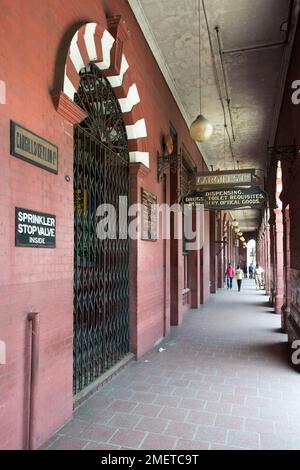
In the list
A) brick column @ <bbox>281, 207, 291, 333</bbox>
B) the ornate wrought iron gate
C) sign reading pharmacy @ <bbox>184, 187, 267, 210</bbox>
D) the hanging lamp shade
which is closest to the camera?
the ornate wrought iron gate

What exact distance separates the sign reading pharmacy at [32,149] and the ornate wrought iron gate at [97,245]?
814 mm

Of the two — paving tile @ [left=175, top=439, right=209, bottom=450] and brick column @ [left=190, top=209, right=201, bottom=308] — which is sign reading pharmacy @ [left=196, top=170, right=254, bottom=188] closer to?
brick column @ [left=190, top=209, right=201, bottom=308]

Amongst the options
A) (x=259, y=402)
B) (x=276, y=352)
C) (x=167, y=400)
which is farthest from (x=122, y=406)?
(x=276, y=352)

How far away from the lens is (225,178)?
313 inches

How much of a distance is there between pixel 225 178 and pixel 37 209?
561 centimetres

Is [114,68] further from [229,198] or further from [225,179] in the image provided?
[229,198]

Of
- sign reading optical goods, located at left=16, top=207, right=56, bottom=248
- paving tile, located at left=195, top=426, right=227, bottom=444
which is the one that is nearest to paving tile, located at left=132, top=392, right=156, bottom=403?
paving tile, located at left=195, top=426, right=227, bottom=444

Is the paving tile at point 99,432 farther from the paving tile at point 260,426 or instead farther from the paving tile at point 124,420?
the paving tile at point 260,426

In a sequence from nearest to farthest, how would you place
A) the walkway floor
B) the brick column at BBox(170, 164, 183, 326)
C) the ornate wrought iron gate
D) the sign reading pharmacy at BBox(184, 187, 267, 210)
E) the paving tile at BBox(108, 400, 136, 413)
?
the walkway floor < the paving tile at BBox(108, 400, 136, 413) < the ornate wrought iron gate < the sign reading pharmacy at BBox(184, 187, 267, 210) < the brick column at BBox(170, 164, 183, 326)

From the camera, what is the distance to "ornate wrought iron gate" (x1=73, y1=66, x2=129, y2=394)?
4.21 m

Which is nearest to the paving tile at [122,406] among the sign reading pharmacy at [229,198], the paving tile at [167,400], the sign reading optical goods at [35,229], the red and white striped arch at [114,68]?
the paving tile at [167,400]

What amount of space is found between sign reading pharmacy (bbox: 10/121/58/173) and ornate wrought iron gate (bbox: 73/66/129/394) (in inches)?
32.1

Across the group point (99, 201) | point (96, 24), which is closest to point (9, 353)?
point (99, 201)

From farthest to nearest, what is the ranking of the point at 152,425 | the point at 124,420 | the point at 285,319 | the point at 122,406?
the point at 285,319, the point at 122,406, the point at 124,420, the point at 152,425
